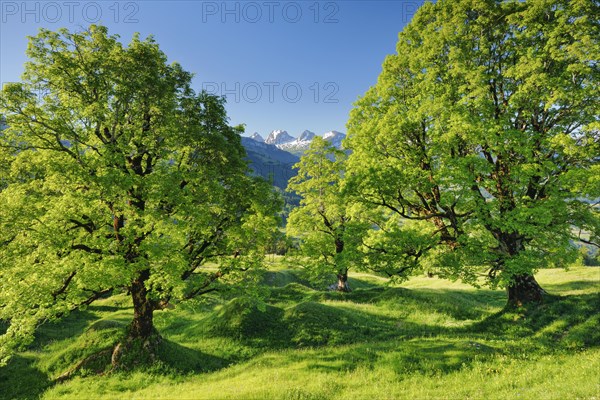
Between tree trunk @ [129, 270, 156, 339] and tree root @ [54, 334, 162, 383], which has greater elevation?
tree trunk @ [129, 270, 156, 339]

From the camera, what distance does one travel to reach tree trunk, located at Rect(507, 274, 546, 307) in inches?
814

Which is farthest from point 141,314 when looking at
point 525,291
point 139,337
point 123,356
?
point 525,291

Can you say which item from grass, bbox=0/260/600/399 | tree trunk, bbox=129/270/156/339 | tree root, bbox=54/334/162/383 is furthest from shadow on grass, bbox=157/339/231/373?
tree trunk, bbox=129/270/156/339

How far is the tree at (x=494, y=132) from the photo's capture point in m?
17.1

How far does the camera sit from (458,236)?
1928 cm

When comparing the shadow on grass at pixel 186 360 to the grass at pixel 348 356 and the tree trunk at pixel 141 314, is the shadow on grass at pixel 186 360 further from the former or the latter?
the tree trunk at pixel 141 314

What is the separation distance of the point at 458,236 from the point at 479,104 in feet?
25.5

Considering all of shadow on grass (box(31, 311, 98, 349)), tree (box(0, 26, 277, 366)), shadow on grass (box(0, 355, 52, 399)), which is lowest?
shadow on grass (box(31, 311, 98, 349))

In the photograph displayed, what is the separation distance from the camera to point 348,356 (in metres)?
16.3

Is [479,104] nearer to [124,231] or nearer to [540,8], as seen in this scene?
[540,8]

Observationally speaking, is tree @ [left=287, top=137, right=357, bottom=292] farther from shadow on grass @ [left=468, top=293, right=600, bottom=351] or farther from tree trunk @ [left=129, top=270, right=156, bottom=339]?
tree trunk @ [left=129, top=270, right=156, bottom=339]

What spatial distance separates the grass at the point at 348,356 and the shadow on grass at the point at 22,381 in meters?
0.07

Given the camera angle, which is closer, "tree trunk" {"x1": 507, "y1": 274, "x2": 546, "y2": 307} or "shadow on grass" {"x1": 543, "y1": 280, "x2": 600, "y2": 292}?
"tree trunk" {"x1": 507, "y1": 274, "x2": 546, "y2": 307}

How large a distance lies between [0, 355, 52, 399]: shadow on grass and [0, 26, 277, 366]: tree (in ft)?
11.2
